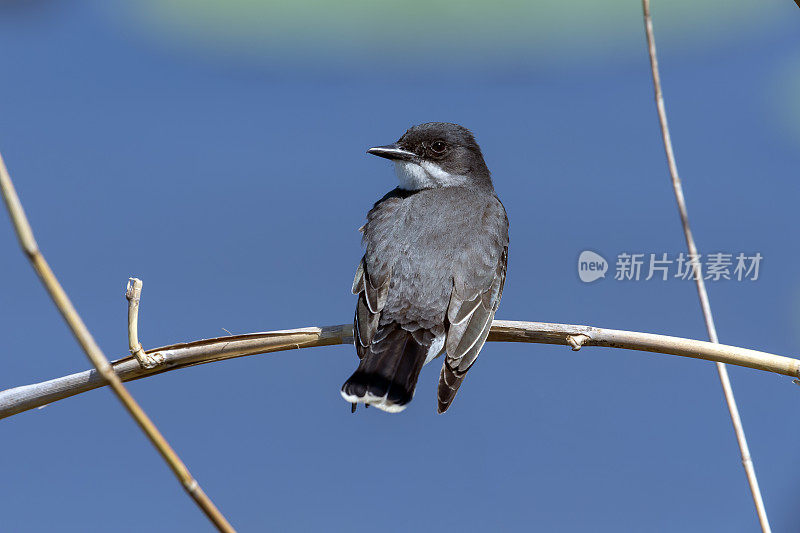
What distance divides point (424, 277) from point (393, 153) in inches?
39.4

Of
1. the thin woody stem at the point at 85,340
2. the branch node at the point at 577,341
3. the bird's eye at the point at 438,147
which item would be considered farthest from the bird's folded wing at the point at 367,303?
the thin woody stem at the point at 85,340

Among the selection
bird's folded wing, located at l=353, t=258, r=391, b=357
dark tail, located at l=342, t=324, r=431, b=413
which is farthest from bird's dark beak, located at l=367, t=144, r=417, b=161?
dark tail, located at l=342, t=324, r=431, b=413

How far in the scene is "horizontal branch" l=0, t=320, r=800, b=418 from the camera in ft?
8.70

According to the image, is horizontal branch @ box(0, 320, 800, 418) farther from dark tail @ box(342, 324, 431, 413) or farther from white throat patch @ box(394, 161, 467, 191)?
white throat patch @ box(394, 161, 467, 191)

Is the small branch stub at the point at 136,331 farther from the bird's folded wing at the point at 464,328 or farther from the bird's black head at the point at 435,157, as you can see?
the bird's black head at the point at 435,157

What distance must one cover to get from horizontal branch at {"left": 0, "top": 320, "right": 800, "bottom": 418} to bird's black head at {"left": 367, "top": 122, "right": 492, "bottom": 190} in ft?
5.65

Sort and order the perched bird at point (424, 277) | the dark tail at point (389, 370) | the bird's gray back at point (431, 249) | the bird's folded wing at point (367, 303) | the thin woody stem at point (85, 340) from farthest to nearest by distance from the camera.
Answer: the bird's gray back at point (431, 249) → the bird's folded wing at point (367, 303) → the perched bird at point (424, 277) → the dark tail at point (389, 370) → the thin woody stem at point (85, 340)

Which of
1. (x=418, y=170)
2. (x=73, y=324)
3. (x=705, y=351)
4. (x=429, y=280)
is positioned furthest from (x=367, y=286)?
(x=73, y=324)

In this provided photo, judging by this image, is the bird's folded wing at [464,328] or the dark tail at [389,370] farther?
the bird's folded wing at [464,328]

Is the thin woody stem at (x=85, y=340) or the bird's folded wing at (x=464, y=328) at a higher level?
the thin woody stem at (x=85, y=340)

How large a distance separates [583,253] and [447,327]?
1.36 metres

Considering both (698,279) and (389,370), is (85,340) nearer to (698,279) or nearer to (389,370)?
(389,370)

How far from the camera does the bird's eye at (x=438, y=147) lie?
484cm

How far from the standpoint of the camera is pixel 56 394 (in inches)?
105
